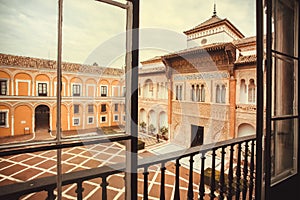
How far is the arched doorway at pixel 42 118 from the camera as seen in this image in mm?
574

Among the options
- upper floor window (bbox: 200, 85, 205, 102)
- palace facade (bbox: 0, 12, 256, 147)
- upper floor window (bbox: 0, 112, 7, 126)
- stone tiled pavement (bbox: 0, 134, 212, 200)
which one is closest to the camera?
upper floor window (bbox: 0, 112, 7, 126)

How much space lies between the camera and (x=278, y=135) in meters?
1.19

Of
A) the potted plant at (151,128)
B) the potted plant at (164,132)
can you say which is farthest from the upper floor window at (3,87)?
the potted plant at (164,132)

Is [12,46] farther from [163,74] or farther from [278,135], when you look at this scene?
[163,74]

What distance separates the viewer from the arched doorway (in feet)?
1.88

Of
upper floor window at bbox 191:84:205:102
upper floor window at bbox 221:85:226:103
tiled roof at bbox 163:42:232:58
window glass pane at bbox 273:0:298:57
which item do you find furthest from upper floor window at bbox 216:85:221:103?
window glass pane at bbox 273:0:298:57

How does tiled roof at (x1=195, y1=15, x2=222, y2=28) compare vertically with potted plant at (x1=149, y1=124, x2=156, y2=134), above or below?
above

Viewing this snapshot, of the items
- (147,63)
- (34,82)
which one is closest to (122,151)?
(34,82)

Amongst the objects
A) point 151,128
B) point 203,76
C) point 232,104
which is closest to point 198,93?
point 203,76

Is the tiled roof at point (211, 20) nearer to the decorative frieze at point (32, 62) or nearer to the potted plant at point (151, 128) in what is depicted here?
the potted plant at point (151, 128)

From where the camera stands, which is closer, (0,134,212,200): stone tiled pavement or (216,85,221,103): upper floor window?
(0,134,212,200): stone tiled pavement

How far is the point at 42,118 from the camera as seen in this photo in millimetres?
658

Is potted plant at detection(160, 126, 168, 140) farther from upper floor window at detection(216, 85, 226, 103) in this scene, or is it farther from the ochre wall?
the ochre wall

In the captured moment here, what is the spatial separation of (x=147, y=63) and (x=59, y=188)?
743 centimetres
